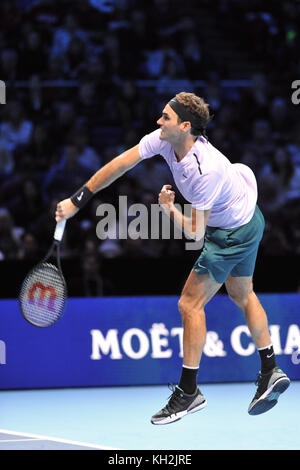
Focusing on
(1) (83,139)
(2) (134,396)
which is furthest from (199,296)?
(1) (83,139)

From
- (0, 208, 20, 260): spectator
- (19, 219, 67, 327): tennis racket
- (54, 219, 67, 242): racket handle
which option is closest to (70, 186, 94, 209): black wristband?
(54, 219, 67, 242): racket handle

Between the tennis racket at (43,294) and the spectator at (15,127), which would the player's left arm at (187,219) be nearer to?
the tennis racket at (43,294)

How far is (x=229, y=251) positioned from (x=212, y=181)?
56cm

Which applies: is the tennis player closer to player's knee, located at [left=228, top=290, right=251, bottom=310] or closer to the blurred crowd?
player's knee, located at [left=228, top=290, right=251, bottom=310]

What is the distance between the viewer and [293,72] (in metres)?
13.5

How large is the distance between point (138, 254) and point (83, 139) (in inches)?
89.3

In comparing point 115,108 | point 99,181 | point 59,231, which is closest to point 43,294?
point 59,231

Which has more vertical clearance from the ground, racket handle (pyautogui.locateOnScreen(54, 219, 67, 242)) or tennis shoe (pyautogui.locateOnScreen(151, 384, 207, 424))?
racket handle (pyautogui.locateOnScreen(54, 219, 67, 242))

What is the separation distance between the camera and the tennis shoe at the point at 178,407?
568 centimetres

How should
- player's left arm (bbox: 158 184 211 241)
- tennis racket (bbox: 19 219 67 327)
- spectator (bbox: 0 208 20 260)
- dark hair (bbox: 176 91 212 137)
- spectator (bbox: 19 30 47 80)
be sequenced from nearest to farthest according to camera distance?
player's left arm (bbox: 158 184 211 241)
dark hair (bbox: 176 91 212 137)
tennis racket (bbox: 19 219 67 327)
spectator (bbox: 0 208 20 260)
spectator (bbox: 19 30 47 80)

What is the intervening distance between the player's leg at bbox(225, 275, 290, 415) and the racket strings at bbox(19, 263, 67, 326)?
1.18 m

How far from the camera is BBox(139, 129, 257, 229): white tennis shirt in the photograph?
539 centimetres

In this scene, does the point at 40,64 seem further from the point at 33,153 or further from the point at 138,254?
the point at 138,254

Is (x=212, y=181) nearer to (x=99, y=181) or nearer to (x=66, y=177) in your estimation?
(x=99, y=181)
